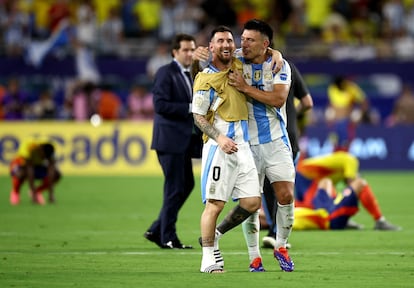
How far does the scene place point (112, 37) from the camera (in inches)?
1189

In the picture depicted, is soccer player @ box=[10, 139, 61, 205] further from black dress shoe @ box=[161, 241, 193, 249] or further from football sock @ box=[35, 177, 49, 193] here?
black dress shoe @ box=[161, 241, 193, 249]

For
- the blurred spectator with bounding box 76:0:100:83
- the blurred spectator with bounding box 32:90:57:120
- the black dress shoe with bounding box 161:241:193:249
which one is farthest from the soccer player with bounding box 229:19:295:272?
the blurred spectator with bounding box 76:0:100:83

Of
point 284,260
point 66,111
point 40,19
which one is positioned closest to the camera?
point 284,260

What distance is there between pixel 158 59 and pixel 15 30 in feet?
12.6

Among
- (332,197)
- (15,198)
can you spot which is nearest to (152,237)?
(332,197)

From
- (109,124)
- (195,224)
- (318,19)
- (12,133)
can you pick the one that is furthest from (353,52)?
(195,224)

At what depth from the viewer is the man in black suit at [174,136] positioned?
13141 mm

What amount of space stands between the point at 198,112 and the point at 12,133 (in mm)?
16527

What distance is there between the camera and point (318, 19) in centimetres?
3183

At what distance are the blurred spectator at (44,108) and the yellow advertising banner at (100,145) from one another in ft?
4.65

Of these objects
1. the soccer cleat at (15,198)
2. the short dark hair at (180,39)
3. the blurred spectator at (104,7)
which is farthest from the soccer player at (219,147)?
the blurred spectator at (104,7)

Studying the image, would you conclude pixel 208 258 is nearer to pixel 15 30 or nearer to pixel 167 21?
pixel 15 30

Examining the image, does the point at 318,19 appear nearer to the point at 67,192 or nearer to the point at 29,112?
the point at 29,112

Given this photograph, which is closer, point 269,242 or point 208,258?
point 208,258
